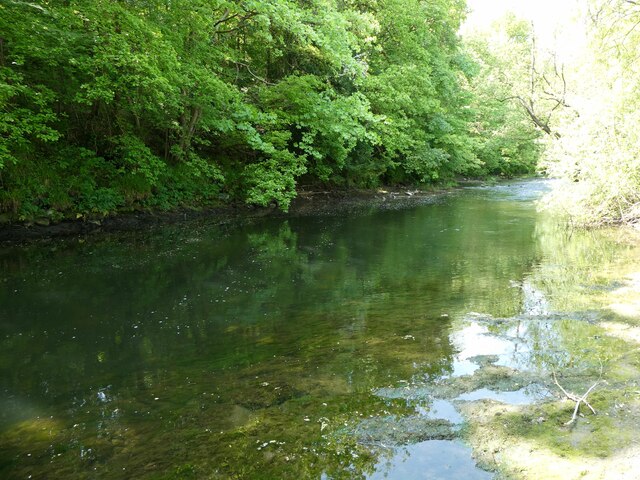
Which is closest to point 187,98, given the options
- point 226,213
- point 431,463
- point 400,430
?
point 226,213

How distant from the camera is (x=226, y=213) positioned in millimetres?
16578

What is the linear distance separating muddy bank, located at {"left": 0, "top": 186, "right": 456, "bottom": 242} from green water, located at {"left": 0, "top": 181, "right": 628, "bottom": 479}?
41.6 inches

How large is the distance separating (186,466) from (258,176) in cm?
1341

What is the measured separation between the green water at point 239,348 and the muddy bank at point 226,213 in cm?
106

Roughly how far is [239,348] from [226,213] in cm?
1172

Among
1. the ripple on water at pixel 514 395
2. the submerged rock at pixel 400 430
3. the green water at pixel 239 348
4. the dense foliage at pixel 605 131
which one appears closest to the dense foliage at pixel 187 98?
the green water at pixel 239 348

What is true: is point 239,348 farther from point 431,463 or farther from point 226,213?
point 226,213

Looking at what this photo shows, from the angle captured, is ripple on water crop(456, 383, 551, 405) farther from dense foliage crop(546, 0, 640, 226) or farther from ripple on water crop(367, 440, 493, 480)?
dense foliage crop(546, 0, 640, 226)

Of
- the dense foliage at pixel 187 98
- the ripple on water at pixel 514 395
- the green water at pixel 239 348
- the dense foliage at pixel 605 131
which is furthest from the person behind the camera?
the dense foliage at pixel 187 98

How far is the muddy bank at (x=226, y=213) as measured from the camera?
11.7m

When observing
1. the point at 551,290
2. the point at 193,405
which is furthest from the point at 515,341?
the point at 193,405

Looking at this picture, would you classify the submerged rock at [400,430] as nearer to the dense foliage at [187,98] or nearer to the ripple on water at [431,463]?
the ripple on water at [431,463]

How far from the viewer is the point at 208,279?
8586mm

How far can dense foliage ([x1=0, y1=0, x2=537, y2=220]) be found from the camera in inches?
405
